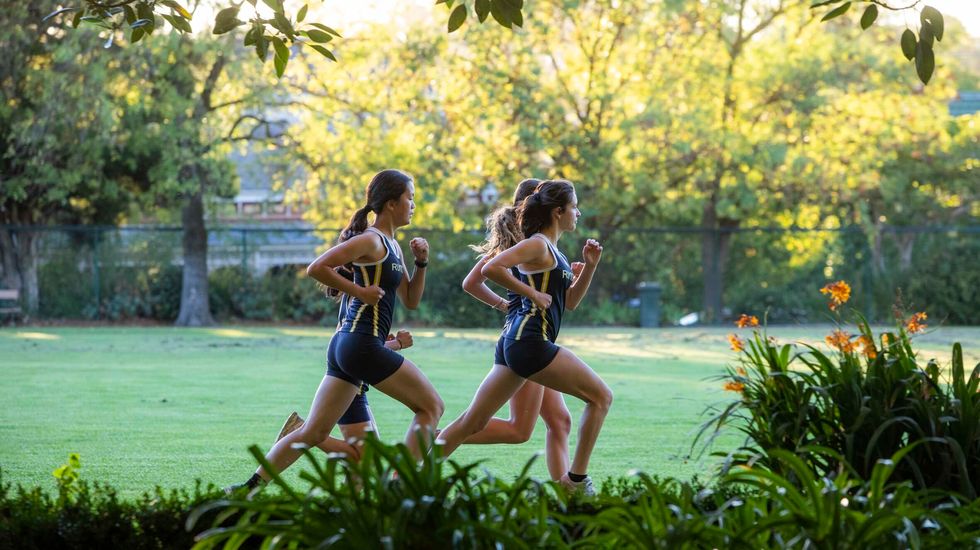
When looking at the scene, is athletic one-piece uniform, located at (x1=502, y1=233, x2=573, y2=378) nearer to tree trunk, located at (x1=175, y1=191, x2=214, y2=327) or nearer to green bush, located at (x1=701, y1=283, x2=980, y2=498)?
green bush, located at (x1=701, y1=283, x2=980, y2=498)

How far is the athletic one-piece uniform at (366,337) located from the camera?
659cm

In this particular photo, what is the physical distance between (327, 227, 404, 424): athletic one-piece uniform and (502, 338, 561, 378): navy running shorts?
590 millimetres

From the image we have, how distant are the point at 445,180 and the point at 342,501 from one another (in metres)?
27.8

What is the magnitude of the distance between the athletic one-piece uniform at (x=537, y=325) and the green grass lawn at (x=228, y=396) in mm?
1159

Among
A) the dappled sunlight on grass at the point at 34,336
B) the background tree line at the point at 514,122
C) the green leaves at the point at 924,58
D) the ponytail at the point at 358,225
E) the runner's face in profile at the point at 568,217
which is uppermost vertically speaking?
the background tree line at the point at 514,122

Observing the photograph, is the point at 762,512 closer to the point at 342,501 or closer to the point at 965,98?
the point at 342,501

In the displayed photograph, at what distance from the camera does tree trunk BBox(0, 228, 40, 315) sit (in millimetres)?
30719

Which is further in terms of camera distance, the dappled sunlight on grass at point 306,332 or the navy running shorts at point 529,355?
the dappled sunlight on grass at point 306,332

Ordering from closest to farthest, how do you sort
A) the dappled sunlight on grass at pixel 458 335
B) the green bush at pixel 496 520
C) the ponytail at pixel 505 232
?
the green bush at pixel 496 520 → the ponytail at pixel 505 232 → the dappled sunlight on grass at pixel 458 335

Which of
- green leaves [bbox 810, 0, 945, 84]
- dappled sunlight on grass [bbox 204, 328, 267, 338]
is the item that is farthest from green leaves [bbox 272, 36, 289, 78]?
dappled sunlight on grass [bbox 204, 328, 267, 338]

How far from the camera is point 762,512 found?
410 cm

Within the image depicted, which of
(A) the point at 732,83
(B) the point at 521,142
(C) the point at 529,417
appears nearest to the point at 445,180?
(B) the point at 521,142

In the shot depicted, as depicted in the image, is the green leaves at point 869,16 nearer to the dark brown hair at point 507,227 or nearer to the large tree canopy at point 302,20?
the large tree canopy at point 302,20

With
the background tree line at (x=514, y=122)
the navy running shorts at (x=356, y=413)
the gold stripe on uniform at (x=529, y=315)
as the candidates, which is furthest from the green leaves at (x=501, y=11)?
the background tree line at (x=514, y=122)
